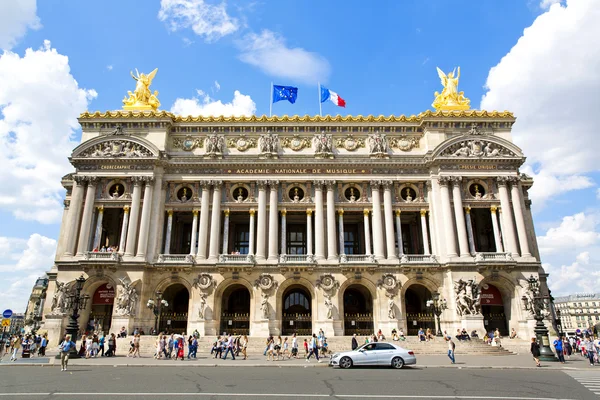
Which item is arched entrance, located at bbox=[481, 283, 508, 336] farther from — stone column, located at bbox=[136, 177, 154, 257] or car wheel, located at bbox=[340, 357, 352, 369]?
stone column, located at bbox=[136, 177, 154, 257]

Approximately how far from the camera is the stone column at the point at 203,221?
40531 millimetres

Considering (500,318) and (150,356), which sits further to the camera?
(500,318)

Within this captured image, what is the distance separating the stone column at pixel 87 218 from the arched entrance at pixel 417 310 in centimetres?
3096

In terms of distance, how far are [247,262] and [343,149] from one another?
15.1 meters

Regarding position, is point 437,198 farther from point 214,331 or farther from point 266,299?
point 214,331

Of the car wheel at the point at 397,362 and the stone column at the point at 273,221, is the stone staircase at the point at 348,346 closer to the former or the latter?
the stone column at the point at 273,221

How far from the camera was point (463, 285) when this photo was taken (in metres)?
37.6

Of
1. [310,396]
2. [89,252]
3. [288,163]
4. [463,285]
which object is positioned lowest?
[310,396]

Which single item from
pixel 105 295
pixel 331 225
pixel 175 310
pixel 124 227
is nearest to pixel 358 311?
pixel 331 225

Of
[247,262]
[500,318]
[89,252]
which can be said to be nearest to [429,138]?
[500,318]

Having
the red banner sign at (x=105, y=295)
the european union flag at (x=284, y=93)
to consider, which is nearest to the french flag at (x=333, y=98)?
the european union flag at (x=284, y=93)

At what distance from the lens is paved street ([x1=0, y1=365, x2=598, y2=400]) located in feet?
42.4

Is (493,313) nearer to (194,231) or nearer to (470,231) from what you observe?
(470,231)

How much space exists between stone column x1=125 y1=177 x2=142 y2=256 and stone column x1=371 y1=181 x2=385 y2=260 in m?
22.7
